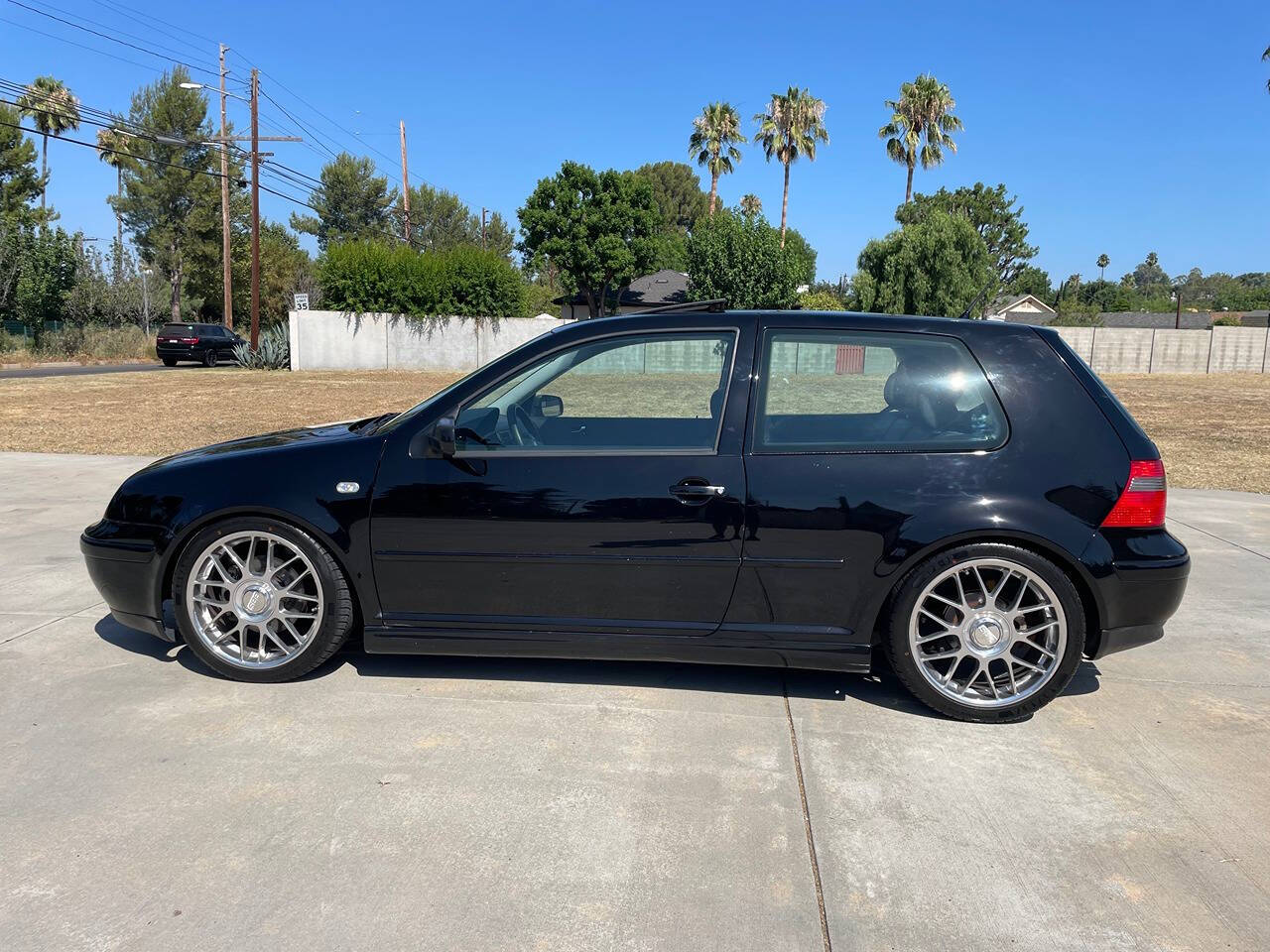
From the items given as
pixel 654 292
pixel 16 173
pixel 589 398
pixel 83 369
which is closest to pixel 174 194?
pixel 16 173

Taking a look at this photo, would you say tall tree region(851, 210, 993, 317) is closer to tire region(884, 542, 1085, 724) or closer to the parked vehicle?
the parked vehicle

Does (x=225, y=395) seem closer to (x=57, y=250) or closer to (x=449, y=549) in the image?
(x=449, y=549)

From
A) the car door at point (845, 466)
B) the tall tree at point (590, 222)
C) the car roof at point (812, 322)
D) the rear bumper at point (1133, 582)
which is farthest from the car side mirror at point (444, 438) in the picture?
the tall tree at point (590, 222)

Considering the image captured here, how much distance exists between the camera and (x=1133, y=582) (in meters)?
3.61

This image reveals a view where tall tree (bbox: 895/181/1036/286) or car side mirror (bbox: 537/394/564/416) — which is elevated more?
tall tree (bbox: 895/181/1036/286)

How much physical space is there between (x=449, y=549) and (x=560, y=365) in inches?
35.1

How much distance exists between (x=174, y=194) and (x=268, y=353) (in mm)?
22819

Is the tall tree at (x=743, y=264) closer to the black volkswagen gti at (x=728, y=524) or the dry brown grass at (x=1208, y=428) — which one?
the dry brown grass at (x=1208, y=428)

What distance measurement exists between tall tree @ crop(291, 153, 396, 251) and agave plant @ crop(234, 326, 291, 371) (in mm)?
36026

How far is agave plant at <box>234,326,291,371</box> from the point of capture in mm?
31064

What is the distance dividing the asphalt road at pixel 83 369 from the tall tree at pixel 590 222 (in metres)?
15.1

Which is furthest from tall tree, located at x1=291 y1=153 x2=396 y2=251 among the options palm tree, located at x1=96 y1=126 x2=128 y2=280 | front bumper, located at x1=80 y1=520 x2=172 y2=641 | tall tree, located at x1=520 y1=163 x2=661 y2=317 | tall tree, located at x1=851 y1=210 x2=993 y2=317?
front bumper, located at x1=80 y1=520 x2=172 y2=641

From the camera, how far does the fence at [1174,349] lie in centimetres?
3928

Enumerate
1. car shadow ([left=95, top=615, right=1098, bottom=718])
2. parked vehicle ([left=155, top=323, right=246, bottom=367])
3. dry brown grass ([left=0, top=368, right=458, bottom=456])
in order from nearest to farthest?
car shadow ([left=95, top=615, right=1098, bottom=718]), dry brown grass ([left=0, top=368, right=458, bottom=456]), parked vehicle ([left=155, top=323, right=246, bottom=367])
